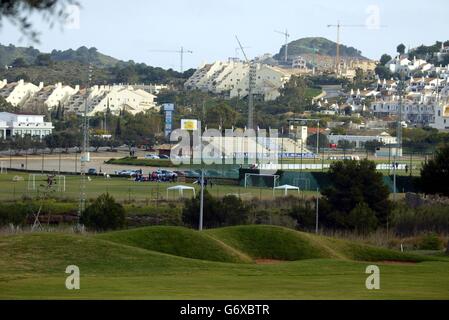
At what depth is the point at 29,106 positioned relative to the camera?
126m

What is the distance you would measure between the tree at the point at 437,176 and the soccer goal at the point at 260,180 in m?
18.1

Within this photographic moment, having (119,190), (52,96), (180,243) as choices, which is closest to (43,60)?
(52,96)

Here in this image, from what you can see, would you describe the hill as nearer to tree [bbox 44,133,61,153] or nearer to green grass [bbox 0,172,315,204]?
tree [bbox 44,133,61,153]

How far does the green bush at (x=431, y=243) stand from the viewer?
31531mm

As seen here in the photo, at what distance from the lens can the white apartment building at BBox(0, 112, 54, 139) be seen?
314ft

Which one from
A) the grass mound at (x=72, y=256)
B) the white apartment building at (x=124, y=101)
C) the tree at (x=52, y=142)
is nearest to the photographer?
the grass mound at (x=72, y=256)

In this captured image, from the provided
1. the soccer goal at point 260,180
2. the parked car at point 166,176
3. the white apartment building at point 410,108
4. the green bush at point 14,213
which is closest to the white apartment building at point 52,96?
the white apartment building at point 410,108

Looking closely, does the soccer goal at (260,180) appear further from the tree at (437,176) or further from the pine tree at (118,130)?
the pine tree at (118,130)

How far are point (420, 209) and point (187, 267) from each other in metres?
21.4

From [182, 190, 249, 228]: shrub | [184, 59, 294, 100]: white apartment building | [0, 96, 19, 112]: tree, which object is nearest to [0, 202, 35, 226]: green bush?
[182, 190, 249, 228]: shrub

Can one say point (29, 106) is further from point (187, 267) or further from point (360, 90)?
point (187, 267)

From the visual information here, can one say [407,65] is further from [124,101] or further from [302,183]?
[302,183]
